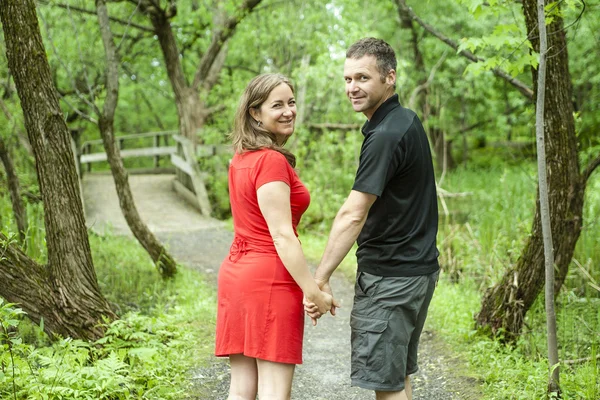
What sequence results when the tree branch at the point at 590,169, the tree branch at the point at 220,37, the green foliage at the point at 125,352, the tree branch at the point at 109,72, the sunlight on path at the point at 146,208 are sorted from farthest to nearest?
the sunlight on path at the point at 146,208 → the tree branch at the point at 220,37 → the tree branch at the point at 109,72 → the tree branch at the point at 590,169 → the green foliage at the point at 125,352

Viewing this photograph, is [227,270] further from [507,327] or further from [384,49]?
[507,327]

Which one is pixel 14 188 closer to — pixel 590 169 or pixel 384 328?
pixel 384 328

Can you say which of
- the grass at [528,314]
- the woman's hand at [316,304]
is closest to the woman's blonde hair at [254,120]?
the woman's hand at [316,304]

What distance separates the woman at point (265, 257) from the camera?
8.16ft

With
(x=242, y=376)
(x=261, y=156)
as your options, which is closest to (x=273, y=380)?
(x=242, y=376)

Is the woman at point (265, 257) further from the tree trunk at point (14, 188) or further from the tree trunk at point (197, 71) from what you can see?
the tree trunk at point (197, 71)

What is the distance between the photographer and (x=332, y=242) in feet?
8.66

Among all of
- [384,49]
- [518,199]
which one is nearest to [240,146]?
[384,49]

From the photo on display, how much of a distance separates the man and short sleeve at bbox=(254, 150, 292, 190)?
0.99ft

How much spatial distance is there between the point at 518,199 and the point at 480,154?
13.7m

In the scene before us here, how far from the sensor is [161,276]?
697cm

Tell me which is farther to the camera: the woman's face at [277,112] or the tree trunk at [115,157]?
the tree trunk at [115,157]

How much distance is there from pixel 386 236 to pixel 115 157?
442 centimetres

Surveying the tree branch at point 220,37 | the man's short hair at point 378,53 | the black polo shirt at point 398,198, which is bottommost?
the black polo shirt at point 398,198
